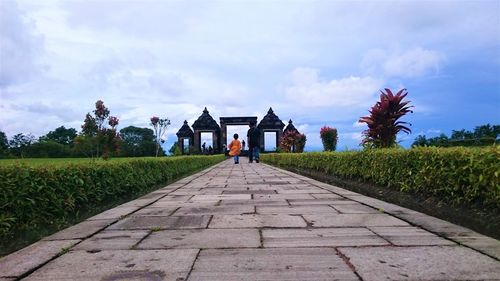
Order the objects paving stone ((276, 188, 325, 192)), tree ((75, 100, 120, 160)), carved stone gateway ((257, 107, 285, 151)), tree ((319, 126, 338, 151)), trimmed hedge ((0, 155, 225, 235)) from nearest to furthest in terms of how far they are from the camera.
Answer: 1. trimmed hedge ((0, 155, 225, 235))
2. paving stone ((276, 188, 325, 192))
3. tree ((75, 100, 120, 160))
4. tree ((319, 126, 338, 151))
5. carved stone gateway ((257, 107, 285, 151))

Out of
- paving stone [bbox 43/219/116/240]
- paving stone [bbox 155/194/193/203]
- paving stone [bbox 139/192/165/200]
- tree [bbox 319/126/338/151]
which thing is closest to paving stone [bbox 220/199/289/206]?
paving stone [bbox 155/194/193/203]

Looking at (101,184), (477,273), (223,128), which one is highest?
(223,128)

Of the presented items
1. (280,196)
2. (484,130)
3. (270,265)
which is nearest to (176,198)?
(280,196)

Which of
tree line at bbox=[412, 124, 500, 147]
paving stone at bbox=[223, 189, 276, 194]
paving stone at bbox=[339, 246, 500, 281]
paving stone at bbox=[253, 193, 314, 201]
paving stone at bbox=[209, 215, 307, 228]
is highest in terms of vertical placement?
tree line at bbox=[412, 124, 500, 147]

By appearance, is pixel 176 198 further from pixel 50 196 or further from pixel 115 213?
pixel 50 196

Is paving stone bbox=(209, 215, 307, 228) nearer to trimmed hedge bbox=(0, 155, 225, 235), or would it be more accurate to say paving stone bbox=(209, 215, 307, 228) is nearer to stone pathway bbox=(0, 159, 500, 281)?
stone pathway bbox=(0, 159, 500, 281)

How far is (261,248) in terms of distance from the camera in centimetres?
325

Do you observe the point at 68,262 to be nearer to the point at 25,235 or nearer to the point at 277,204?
the point at 25,235

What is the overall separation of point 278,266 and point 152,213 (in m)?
2.64

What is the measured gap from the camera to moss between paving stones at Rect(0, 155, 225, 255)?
12.1 feet

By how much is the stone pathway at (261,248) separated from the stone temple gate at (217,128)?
3954 centimetres

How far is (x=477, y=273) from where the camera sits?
258cm

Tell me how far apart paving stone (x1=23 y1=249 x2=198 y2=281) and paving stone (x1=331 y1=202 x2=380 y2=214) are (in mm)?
2379

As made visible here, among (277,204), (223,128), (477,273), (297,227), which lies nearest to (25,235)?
(297,227)
